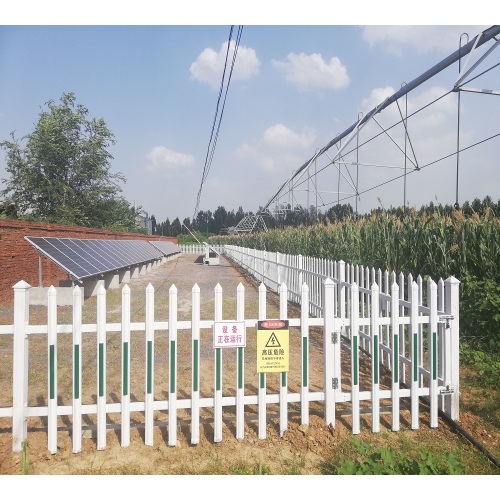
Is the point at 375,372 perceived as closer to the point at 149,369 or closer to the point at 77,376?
the point at 149,369

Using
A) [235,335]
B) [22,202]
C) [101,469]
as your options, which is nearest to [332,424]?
[235,335]

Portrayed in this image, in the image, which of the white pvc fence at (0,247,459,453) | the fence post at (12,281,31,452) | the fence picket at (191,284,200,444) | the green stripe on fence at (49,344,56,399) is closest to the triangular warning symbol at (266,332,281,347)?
the white pvc fence at (0,247,459,453)

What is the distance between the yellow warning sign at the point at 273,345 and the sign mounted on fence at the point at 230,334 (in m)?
0.15

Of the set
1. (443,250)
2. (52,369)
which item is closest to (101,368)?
(52,369)

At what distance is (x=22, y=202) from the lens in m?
28.7

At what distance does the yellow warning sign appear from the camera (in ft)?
11.5

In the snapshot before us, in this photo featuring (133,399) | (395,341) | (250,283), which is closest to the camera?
(395,341)

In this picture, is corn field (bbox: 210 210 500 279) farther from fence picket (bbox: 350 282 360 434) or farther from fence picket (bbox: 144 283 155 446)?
fence picket (bbox: 144 283 155 446)

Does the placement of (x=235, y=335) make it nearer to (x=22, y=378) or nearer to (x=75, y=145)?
(x=22, y=378)

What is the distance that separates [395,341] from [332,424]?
0.93 meters

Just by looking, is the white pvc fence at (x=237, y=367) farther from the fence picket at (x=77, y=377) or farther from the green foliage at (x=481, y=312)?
the green foliage at (x=481, y=312)

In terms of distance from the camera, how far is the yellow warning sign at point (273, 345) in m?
3.51

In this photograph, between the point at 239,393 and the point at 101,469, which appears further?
the point at 239,393

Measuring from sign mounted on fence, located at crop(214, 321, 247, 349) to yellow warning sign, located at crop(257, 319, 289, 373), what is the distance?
0.50 feet
